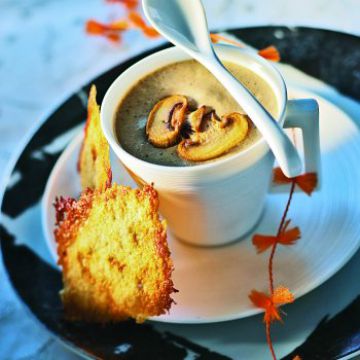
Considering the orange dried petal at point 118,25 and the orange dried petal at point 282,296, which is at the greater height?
the orange dried petal at point 118,25

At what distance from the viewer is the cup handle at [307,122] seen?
731 millimetres

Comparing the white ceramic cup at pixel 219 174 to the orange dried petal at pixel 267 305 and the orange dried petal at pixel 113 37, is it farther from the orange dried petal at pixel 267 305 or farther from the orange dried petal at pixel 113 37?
the orange dried petal at pixel 113 37

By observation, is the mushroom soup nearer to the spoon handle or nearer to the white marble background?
the spoon handle

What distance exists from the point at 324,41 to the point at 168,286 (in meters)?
0.55

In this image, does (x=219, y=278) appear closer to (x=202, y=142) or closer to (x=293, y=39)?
(x=202, y=142)

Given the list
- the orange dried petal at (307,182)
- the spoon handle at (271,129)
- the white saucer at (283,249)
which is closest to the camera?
the spoon handle at (271,129)

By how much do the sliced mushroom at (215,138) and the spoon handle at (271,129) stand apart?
0.04m

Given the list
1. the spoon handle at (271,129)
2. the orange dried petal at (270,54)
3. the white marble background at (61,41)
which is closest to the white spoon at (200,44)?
the spoon handle at (271,129)

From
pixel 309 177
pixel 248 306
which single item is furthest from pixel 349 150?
pixel 248 306

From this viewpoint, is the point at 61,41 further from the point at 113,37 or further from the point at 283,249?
the point at 283,249

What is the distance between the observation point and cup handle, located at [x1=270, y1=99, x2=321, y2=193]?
731 millimetres

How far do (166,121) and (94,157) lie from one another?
0.38 ft

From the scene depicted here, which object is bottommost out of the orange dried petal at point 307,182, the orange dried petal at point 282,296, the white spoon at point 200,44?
the orange dried petal at point 282,296

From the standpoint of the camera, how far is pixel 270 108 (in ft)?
2.44
